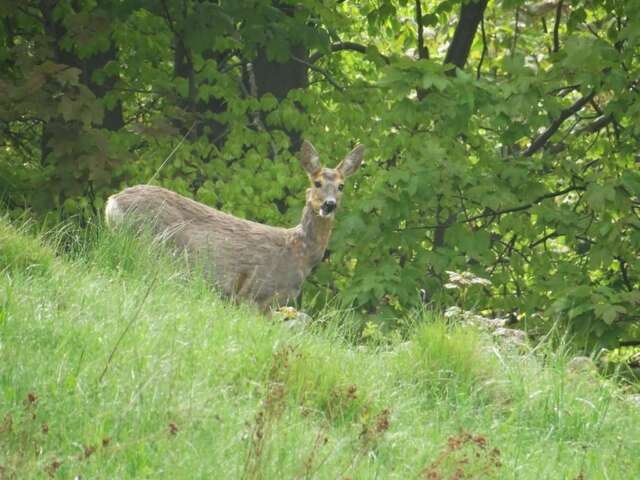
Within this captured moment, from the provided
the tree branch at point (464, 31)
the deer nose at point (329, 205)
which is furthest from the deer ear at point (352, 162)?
the tree branch at point (464, 31)

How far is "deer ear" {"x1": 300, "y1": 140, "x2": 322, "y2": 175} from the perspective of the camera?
35.8 feet

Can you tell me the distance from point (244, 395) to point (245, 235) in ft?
16.0

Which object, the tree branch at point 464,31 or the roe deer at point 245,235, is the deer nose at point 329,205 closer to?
the roe deer at point 245,235

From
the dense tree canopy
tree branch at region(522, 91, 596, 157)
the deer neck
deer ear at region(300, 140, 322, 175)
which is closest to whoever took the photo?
the deer neck

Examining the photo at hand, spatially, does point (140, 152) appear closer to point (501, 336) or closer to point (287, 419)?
point (501, 336)

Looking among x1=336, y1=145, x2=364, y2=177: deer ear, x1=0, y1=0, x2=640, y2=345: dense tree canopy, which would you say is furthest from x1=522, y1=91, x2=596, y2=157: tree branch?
x1=336, y1=145, x2=364, y2=177: deer ear

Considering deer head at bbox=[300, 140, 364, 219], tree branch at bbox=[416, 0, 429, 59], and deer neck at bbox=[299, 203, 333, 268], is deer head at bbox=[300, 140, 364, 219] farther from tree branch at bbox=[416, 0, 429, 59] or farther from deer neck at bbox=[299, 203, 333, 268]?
tree branch at bbox=[416, 0, 429, 59]

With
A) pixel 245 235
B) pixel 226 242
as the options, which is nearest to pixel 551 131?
pixel 245 235

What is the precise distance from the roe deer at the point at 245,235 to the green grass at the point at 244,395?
6.59 ft

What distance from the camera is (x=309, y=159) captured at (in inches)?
431

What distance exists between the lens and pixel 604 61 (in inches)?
459

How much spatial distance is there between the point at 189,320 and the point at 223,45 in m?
7.64

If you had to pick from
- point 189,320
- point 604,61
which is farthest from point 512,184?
point 189,320

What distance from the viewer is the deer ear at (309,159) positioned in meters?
10.9
